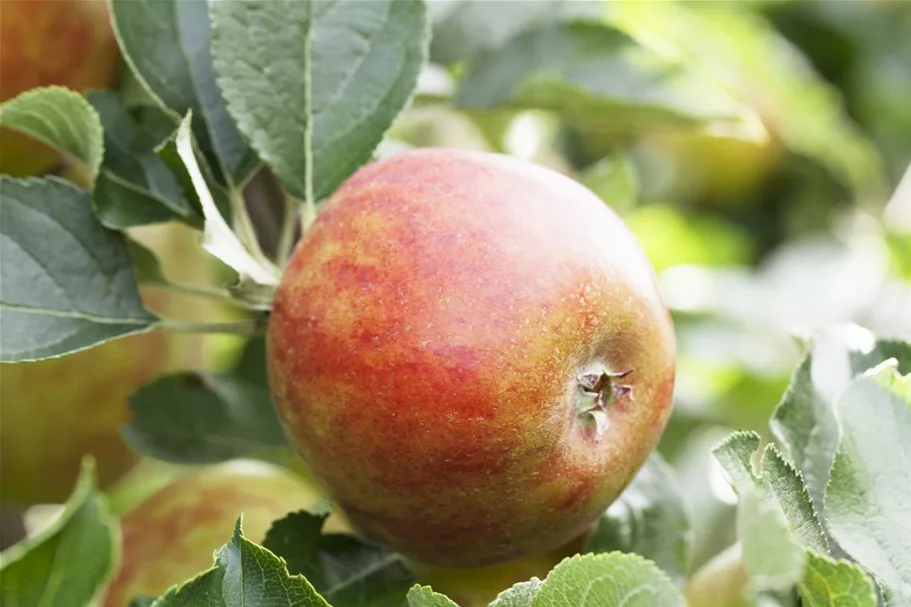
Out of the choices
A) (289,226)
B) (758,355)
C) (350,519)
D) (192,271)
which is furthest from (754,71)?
(350,519)

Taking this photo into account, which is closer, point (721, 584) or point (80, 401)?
point (721, 584)

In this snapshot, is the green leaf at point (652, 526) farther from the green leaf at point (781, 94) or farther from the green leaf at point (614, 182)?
the green leaf at point (781, 94)

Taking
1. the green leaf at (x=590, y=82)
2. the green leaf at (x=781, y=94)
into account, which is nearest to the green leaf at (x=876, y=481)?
the green leaf at (x=590, y=82)

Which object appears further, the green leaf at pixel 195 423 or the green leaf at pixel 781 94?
the green leaf at pixel 781 94

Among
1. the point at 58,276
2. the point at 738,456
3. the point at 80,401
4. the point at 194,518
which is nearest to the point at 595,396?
the point at 738,456

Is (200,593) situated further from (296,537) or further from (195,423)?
(195,423)

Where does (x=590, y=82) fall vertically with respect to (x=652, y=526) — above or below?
above

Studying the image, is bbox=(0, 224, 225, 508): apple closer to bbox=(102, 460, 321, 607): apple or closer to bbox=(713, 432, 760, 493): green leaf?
bbox=(102, 460, 321, 607): apple
